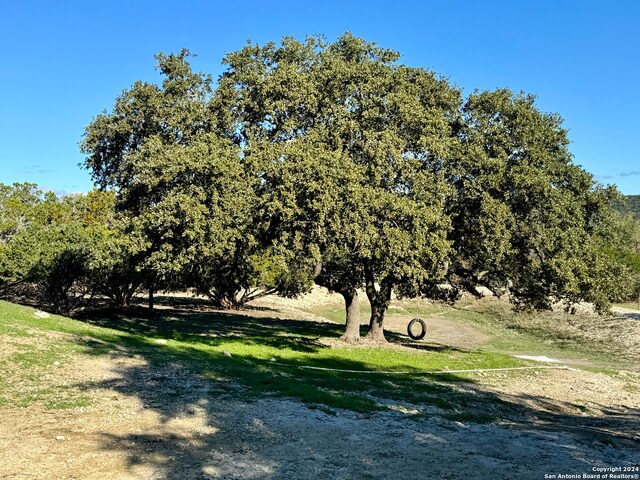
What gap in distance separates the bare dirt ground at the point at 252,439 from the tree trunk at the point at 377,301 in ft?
39.5

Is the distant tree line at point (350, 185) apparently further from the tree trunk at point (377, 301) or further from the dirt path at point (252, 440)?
the dirt path at point (252, 440)

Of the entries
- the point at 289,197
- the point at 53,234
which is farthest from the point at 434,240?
the point at 53,234

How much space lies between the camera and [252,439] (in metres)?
10.3

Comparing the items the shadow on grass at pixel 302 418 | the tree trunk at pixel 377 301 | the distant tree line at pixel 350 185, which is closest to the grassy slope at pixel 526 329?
the distant tree line at pixel 350 185

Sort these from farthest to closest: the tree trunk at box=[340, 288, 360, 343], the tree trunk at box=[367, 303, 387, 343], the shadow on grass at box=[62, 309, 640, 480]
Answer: the tree trunk at box=[367, 303, 387, 343] < the tree trunk at box=[340, 288, 360, 343] < the shadow on grass at box=[62, 309, 640, 480]

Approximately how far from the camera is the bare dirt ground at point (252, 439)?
886cm

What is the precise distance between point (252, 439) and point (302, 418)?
6.26 ft

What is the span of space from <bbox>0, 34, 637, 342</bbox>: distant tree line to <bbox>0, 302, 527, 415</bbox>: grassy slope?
3635 mm

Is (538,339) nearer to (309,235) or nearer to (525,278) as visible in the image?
(525,278)

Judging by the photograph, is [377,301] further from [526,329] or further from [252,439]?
[526,329]

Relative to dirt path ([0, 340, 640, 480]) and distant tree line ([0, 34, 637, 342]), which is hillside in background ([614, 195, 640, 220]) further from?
dirt path ([0, 340, 640, 480])

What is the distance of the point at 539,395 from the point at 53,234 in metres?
27.0

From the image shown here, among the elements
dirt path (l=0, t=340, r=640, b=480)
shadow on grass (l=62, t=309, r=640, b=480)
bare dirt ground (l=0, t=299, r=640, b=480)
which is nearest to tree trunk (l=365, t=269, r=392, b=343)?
shadow on grass (l=62, t=309, r=640, b=480)

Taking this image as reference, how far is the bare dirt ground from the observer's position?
8.86m
